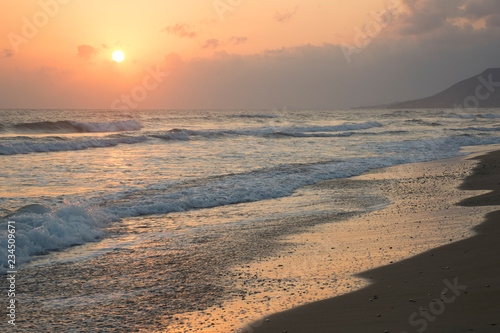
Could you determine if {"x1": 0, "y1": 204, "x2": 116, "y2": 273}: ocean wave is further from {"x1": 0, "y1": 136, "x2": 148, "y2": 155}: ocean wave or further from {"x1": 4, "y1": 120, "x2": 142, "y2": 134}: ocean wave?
{"x1": 4, "y1": 120, "x2": 142, "y2": 134}: ocean wave

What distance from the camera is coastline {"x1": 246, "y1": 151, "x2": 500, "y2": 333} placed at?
437 cm

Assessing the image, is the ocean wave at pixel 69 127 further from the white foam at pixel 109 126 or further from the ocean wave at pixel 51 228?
the ocean wave at pixel 51 228

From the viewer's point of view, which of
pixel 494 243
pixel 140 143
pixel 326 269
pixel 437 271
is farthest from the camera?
pixel 140 143

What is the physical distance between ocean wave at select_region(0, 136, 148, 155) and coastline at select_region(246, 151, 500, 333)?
2604cm

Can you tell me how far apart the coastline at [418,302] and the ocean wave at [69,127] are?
45.7 m

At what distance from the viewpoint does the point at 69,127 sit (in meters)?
50.7

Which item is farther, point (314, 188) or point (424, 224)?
point (314, 188)

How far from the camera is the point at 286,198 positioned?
13.2 meters

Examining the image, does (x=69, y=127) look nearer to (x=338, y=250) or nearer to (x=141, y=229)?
(x=141, y=229)

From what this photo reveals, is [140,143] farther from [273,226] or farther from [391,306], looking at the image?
[391,306]

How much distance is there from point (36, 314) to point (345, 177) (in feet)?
46.7

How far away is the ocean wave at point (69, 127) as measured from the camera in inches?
1827

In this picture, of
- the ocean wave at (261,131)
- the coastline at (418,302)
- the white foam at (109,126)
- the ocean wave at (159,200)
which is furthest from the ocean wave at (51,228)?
the white foam at (109,126)

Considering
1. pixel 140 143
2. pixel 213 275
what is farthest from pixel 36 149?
pixel 213 275
